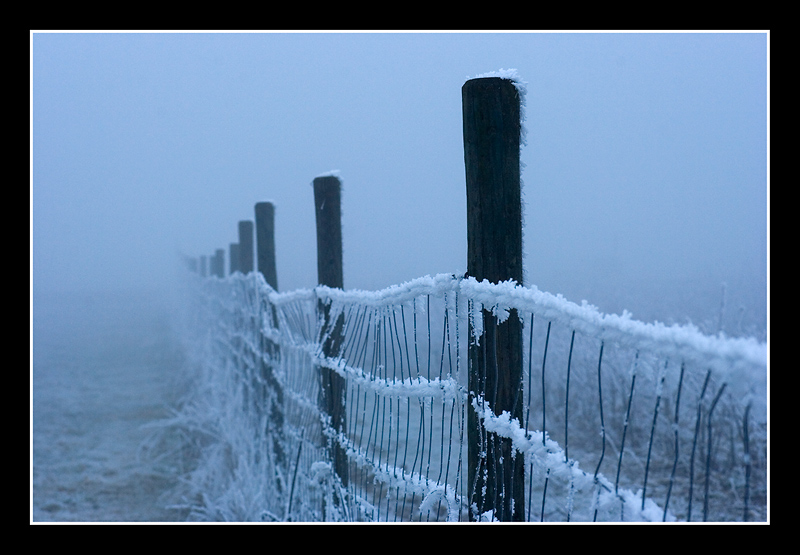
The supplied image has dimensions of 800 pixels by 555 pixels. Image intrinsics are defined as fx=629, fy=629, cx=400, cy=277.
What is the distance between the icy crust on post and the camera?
165 cm

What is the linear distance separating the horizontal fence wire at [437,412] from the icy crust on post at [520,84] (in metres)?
0.42

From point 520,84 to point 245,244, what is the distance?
483cm

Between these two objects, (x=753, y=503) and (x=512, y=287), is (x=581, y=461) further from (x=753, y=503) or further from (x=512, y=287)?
(x=512, y=287)

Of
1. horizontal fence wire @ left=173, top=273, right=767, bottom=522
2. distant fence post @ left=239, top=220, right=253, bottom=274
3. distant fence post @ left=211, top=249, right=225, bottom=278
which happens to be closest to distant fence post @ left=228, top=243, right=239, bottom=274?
horizontal fence wire @ left=173, top=273, right=767, bottom=522

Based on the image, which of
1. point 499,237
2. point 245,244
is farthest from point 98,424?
point 499,237

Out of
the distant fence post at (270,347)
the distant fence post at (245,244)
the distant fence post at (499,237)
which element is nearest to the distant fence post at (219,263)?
the distant fence post at (245,244)

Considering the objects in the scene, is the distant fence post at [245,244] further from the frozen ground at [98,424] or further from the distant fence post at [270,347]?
the frozen ground at [98,424]

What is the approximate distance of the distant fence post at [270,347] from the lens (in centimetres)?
428

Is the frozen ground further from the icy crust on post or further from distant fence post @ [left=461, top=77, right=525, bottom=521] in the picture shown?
the icy crust on post

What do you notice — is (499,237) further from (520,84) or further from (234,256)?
(234,256)

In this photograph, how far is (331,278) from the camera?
10.7 feet

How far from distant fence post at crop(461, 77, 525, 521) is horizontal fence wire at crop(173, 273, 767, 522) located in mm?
43
